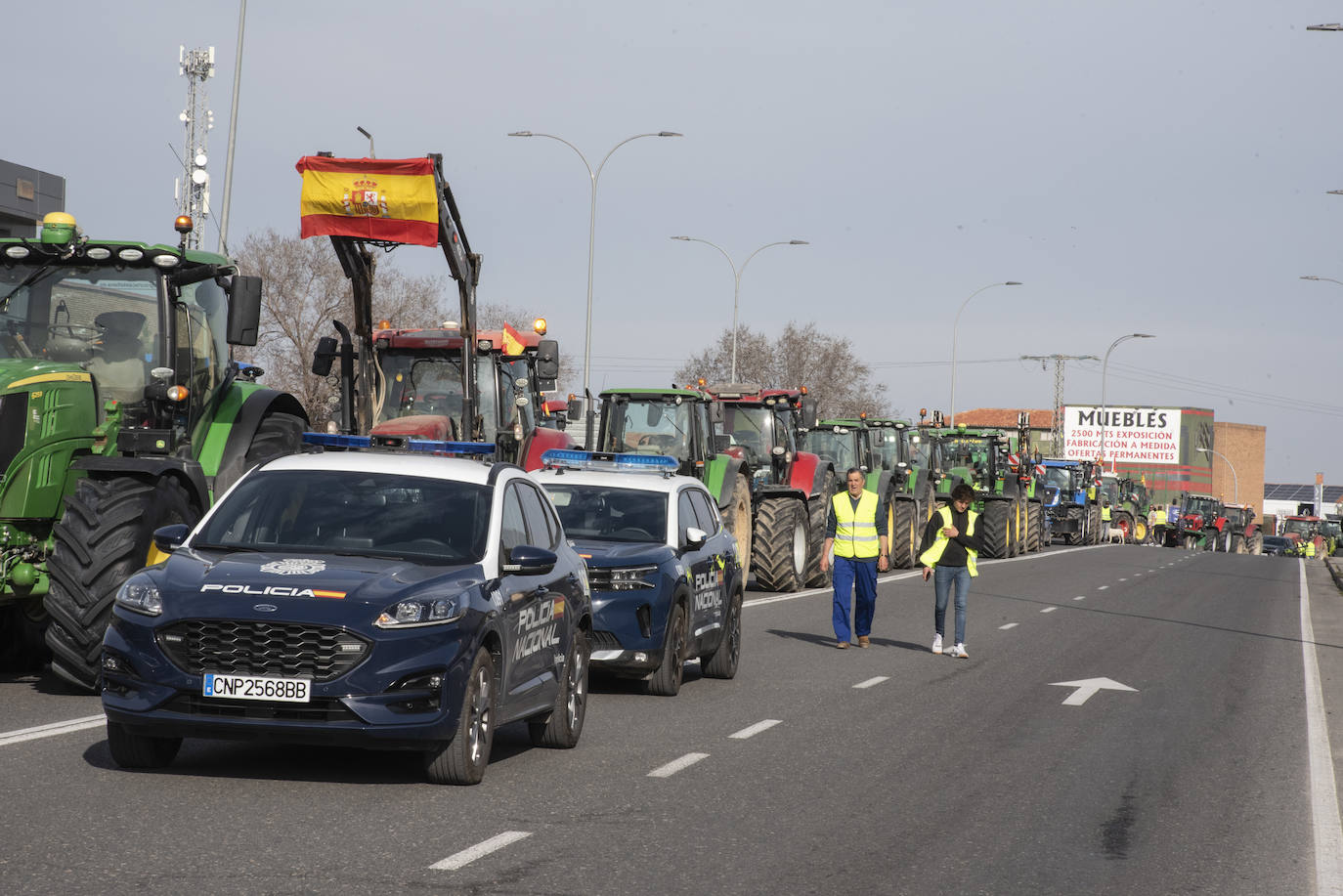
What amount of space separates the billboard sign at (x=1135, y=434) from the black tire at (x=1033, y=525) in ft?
227

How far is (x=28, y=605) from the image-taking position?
1207cm

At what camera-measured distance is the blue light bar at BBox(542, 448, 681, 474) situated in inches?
578

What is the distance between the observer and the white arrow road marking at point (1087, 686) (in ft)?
47.3

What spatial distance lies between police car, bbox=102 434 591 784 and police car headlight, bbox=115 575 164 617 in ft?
0.03

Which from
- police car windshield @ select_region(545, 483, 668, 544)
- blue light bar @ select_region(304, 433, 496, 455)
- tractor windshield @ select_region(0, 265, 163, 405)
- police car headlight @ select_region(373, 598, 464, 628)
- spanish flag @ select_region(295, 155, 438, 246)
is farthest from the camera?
spanish flag @ select_region(295, 155, 438, 246)

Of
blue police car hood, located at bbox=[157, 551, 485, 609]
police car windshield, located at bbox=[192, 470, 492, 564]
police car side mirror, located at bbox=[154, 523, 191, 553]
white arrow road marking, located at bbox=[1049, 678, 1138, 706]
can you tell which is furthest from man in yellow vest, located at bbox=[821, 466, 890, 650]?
police car side mirror, located at bbox=[154, 523, 191, 553]

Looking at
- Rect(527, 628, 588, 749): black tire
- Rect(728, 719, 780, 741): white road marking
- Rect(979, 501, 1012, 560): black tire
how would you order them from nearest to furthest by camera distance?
Rect(527, 628, 588, 749): black tire
Rect(728, 719, 780, 741): white road marking
Rect(979, 501, 1012, 560): black tire

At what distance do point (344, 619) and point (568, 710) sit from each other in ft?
8.65

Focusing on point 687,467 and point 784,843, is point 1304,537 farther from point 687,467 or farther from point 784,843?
point 784,843

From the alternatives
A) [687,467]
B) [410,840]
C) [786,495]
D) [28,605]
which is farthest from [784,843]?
[786,495]

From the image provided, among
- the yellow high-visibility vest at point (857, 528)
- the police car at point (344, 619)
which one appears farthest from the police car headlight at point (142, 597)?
→ the yellow high-visibility vest at point (857, 528)

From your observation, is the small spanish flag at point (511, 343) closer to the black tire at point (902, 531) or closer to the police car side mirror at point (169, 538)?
the police car side mirror at point (169, 538)

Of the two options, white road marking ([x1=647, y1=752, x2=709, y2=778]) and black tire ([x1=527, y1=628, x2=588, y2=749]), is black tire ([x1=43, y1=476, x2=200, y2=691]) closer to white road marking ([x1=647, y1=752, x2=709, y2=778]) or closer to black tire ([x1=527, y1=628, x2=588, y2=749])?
black tire ([x1=527, y1=628, x2=588, y2=749])

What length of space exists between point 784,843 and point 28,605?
6.65 metres
